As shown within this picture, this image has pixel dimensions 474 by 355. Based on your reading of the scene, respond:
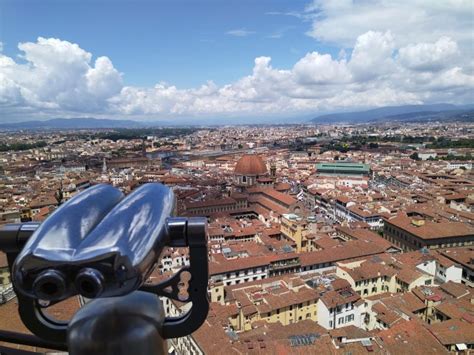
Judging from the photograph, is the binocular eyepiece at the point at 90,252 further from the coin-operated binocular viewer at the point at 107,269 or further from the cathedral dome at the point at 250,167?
the cathedral dome at the point at 250,167

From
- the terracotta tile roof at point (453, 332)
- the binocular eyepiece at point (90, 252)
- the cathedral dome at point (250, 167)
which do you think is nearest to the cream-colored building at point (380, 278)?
the terracotta tile roof at point (453, 332)

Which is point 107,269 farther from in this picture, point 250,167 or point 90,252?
point 250,167

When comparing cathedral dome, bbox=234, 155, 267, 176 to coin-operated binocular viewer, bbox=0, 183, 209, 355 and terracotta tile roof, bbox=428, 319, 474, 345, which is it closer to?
terracotta tile roof, bbox=428, 319, 474, 345

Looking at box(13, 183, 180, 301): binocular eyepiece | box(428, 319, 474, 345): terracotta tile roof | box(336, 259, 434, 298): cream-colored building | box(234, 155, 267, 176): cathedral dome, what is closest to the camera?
box(13, 183, 180, 301): binocular eyepiece

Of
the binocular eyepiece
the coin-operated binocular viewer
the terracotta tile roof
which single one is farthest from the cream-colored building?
the binocular eyepiece

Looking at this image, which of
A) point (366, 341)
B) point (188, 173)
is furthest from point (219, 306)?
point (188, 173)

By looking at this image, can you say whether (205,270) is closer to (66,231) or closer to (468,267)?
(66,231)
